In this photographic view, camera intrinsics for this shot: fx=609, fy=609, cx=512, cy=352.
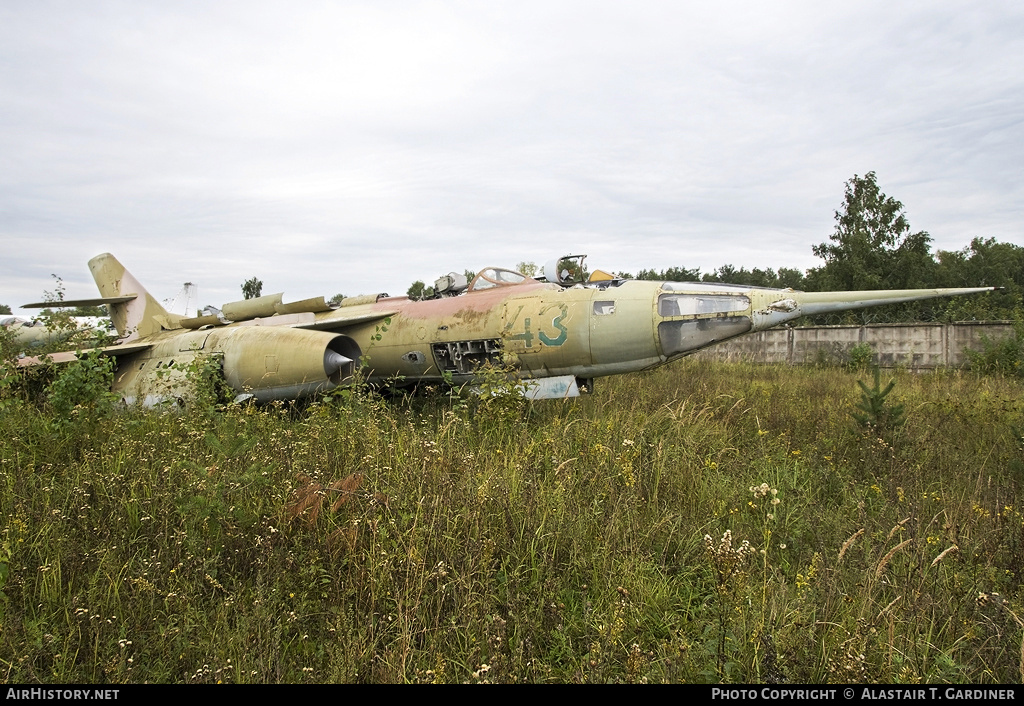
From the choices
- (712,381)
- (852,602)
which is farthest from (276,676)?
(712,381)

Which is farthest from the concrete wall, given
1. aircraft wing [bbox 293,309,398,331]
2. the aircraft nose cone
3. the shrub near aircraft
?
the aircraft nose cone

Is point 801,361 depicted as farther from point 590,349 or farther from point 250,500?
point 250,500

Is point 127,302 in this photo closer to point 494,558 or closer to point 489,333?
point 489,333

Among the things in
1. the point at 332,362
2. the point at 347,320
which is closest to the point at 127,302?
the point at 347,320

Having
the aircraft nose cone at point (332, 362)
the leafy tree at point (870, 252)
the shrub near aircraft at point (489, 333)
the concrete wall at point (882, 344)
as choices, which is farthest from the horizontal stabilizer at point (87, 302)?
the leafy tree at point (870, 252)

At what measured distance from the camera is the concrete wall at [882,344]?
55.8ft

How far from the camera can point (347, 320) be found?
381 inches

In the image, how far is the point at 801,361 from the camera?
20.2 m

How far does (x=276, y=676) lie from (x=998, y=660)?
3.43m

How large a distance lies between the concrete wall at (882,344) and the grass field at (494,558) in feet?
34.7

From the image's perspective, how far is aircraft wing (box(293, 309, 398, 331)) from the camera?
31.8ft

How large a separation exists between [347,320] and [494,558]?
664 cm

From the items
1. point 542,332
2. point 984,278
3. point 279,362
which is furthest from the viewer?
point 984,278

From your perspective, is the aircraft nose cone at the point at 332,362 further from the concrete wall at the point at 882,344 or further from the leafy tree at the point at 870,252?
the leafy tree at the point at 870,252
